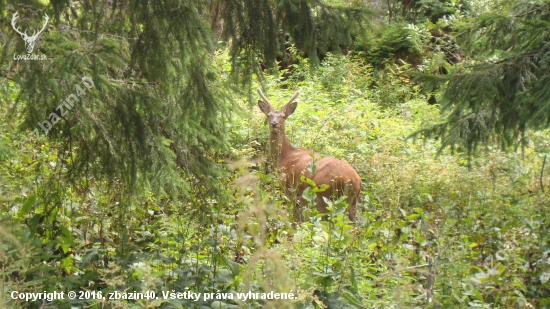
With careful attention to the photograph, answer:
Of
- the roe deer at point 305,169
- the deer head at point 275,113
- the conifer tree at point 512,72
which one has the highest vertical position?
the conifer tree at point 512,72

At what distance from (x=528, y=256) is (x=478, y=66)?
1554 millimetres

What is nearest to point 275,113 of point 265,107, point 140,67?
point 265,107

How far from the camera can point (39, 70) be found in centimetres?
360

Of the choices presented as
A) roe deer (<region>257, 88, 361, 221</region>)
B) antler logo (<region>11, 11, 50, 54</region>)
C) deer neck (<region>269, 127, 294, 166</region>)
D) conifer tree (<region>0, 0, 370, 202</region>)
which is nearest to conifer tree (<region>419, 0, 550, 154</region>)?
roe deer (<region>257, 88, 361, 221</region>)

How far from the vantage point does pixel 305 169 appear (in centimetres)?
726

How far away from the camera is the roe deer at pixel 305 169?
702 cm

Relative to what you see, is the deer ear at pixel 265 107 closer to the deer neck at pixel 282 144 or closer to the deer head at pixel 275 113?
the deer head at pixel 275 113

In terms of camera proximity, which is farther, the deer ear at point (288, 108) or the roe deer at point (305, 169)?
the deer ear at point (288, 108)

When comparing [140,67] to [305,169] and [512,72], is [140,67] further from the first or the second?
[305,169]

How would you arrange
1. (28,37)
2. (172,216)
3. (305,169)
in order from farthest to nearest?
(305,169) < (172,216) < (28,37)

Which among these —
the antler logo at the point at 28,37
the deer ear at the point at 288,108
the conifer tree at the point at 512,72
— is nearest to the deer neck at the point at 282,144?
the deer ear at the point at 288,108

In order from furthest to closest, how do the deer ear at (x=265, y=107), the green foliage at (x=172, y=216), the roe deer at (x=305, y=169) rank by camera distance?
the deer ear at (x=265, y=107) < the roe deer at (x=305, y=169) < the green foliage at (x=172, y=216)

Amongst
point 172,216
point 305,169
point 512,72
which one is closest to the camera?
point 172,216

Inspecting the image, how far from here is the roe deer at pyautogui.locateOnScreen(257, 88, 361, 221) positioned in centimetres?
702
